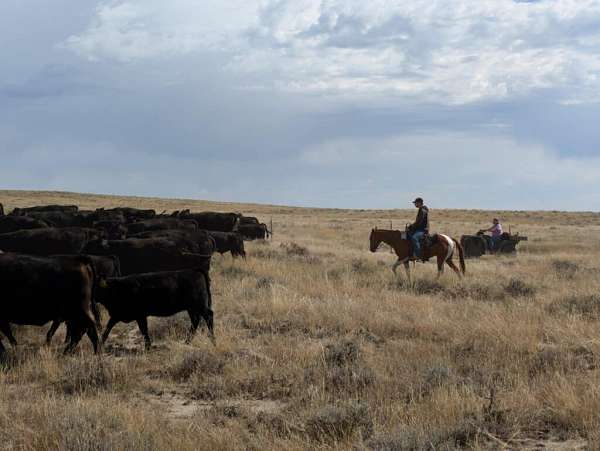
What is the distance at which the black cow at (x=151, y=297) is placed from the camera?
949 centimetres

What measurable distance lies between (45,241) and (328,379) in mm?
10847

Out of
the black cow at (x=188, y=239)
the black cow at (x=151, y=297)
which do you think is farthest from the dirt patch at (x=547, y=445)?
the black cow at (x=188, y=239)

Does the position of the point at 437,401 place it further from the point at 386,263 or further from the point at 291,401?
the point at 386,263

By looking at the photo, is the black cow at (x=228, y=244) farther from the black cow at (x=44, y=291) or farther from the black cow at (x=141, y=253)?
the black cow at (x=44, y=291)

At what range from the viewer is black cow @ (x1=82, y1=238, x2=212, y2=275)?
46.8 feet

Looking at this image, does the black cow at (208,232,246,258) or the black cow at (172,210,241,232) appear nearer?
the black cow at (208,232,246,258)

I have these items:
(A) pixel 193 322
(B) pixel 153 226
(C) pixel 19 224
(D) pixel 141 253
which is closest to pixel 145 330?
(A) pixel 193 322

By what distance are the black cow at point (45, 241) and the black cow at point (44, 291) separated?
23.5ft

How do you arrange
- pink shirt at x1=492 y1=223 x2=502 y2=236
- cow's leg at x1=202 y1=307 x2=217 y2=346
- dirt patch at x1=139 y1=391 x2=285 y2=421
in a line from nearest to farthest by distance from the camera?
1. dirt patch at x1=139 y1=391 x2=285 y2=421
2. cow's leg at x1=202 y1=307 x2=217 y2=346
3. pink shirt at x1=492 y1=223 x2=502 y2=236

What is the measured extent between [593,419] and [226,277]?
446 inches

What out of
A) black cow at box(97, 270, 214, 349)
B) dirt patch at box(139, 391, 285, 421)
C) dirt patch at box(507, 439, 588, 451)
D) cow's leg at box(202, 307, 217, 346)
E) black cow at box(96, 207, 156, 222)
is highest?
black cow at box(96, 207, 156, 222)

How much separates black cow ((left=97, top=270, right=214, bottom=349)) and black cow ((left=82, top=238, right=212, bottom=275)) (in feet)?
14.4

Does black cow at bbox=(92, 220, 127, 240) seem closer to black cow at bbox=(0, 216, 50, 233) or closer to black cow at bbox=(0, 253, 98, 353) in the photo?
black cow at bbox=(0, 216, 50, 233)

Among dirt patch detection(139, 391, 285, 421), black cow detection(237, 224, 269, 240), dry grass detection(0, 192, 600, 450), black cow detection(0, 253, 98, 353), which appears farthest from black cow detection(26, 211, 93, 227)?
dirt patch detection(139, 391, 285, 421)
